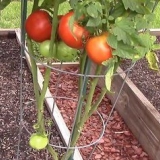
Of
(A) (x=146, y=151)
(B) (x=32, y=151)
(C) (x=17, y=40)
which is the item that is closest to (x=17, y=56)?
(C) (x=17, y=40)

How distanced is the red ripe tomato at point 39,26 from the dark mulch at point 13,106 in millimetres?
1107

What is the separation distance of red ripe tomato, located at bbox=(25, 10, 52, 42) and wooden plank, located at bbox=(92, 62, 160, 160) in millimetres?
1160

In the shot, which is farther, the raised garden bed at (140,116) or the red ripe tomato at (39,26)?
the raised garden bed at (140,116)

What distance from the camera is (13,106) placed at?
2641mm

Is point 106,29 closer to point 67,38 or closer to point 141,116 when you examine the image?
point 67,38

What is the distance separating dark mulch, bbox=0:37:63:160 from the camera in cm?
230

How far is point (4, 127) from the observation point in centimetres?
246

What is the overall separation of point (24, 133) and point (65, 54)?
119 centimetres

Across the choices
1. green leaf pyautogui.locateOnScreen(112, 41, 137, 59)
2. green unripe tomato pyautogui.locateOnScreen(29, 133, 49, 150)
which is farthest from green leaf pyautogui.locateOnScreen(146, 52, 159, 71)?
green unripe tomato pyautogui.locateOnScreen(29, 133, 49, 150)

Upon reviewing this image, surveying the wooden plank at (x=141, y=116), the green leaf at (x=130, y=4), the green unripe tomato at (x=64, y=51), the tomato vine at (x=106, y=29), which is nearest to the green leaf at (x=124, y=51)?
the tomato vine at (x=106, y=29)

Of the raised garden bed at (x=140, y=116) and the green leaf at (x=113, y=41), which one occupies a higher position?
the green leaf at (x=113, y=41)

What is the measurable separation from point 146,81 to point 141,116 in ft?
2.18

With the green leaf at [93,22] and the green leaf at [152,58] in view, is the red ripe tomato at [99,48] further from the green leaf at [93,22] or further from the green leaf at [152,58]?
the green leaf at [152,58]

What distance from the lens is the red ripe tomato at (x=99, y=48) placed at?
3.78 ft
